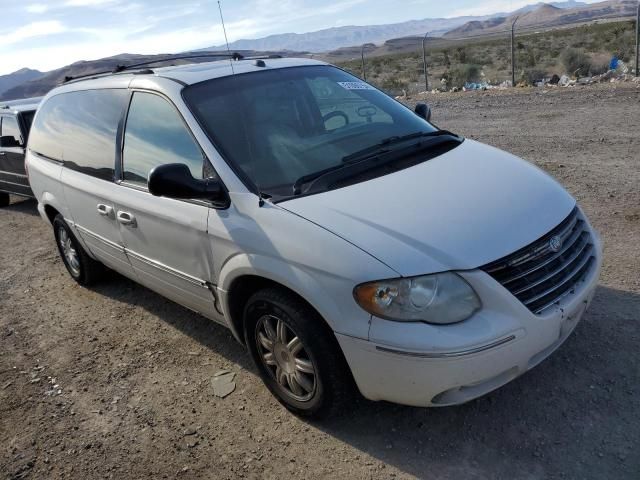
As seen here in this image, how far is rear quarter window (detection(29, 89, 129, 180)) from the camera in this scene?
4051 millimetres

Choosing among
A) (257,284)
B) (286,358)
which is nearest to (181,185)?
(257,284)

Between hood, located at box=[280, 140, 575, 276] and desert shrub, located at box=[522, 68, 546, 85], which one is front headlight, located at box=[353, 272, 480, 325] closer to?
hood, located at box=[280, 140, 575, 276]

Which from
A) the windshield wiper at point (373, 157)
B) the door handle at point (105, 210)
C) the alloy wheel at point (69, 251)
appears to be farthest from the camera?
the alloy wheel at point (69, 251)

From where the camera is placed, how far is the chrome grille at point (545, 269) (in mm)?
2582

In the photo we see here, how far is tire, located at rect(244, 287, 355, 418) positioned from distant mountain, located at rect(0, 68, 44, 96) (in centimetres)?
10316

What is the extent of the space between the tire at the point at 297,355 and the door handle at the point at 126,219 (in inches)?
46.0

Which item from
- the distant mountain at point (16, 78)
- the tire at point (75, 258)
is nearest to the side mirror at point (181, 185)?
the tire at point (75, 258)

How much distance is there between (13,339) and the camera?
4742mm

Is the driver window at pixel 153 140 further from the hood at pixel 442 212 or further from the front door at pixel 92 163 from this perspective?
the hood at pixel 442 212

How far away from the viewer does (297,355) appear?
300 cm

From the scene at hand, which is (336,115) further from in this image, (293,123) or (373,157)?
(373,157)

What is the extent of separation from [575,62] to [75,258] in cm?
1946

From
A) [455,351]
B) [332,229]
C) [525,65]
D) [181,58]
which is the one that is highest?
[181,58]

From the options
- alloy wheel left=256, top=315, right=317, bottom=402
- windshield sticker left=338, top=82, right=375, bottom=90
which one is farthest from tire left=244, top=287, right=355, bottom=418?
windshield sticker left=338, top=82, right=375, bottom=90
